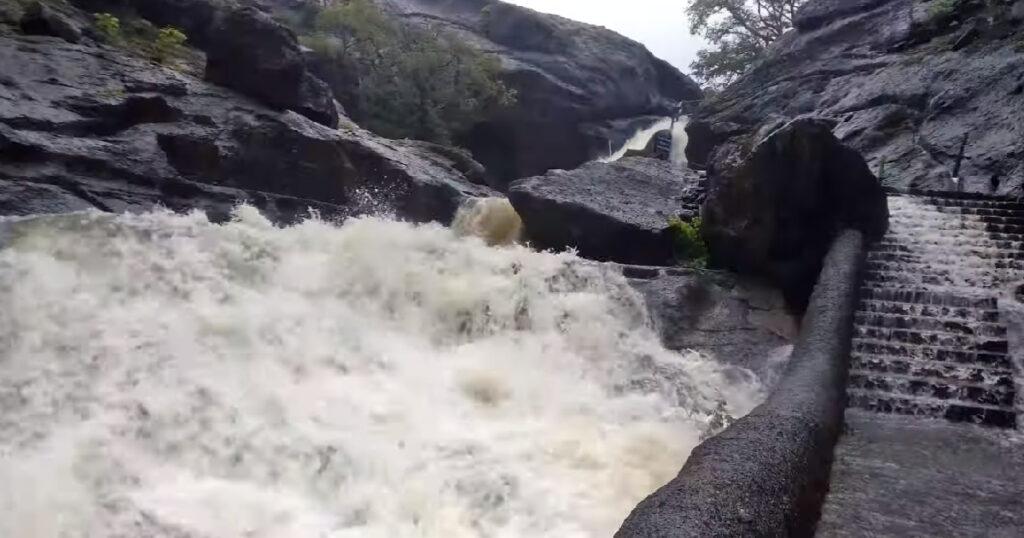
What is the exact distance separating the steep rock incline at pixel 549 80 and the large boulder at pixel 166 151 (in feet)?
43.7

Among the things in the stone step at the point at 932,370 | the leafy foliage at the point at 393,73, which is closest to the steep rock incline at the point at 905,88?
the stone step at the point at 932,370

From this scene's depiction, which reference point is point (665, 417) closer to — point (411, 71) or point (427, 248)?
point (427, 248)

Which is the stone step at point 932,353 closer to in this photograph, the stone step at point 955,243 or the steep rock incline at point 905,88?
the stone step at point 955,243

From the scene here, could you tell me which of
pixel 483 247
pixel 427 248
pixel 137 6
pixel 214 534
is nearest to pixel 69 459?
pixel 214 534

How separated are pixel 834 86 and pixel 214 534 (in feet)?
67.2

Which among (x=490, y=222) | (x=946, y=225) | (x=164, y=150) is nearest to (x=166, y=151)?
(x=164, y=150)

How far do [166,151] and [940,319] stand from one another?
1044 centimetres

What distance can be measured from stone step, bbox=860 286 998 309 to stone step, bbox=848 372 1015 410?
155 centimetres

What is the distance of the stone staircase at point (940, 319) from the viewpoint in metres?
6.96

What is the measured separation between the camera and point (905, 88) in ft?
57.6

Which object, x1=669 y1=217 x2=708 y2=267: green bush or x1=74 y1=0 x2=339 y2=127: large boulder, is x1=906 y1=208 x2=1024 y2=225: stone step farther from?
x1=74 y1=0 x2=339 y2=127: large boulder


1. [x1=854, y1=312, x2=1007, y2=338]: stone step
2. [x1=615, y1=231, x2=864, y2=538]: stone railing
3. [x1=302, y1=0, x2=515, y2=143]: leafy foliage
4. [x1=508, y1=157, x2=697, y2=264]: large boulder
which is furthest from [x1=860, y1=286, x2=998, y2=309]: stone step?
[x1=302, y1=0, x2=515, y2=143]: leafy foliage

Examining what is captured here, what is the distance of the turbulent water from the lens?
16.3 feet

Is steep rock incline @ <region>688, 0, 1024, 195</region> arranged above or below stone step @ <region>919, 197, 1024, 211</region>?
above
